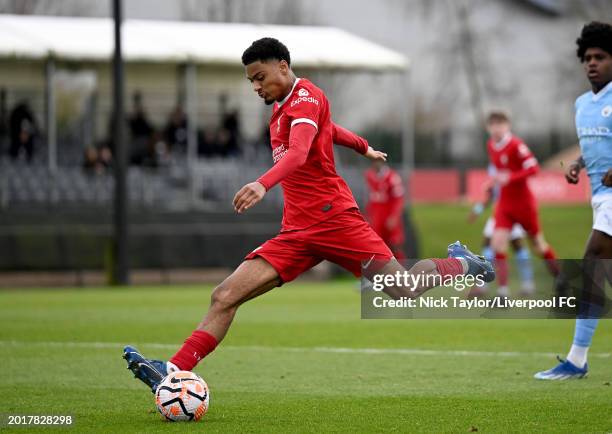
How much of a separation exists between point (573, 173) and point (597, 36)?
41.9 inches

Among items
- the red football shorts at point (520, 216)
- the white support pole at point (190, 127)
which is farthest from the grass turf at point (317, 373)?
the white support pole at point (190, 127)

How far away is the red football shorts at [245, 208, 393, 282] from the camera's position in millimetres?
7863

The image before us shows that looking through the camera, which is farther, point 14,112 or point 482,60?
point 482,60

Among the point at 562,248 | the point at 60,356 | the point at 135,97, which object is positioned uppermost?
the point at 135,97

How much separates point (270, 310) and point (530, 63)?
45.3 meters

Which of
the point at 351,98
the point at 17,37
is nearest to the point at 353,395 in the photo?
the point at 17,37

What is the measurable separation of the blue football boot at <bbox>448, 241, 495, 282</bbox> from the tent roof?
69.6 ft

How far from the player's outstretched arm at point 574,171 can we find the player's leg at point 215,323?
8.96ft

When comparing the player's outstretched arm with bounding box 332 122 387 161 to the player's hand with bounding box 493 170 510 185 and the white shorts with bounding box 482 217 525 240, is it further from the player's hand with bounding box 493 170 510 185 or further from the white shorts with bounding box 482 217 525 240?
the white shorts with bounding box 482 217 525 240

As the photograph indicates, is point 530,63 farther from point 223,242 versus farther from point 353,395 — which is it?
point 353,395

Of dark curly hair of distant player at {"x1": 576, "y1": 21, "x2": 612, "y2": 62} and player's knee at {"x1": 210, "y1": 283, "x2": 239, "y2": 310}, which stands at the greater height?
dark curly hair of distant player at {"x1": 576, "y1": 21, "x2": 612, "y2": 62}

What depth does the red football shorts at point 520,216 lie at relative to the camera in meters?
16.8

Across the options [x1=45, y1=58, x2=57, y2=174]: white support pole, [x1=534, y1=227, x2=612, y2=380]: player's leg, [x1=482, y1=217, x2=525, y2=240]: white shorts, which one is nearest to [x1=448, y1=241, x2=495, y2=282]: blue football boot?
[x1=534, y1=227, x2=612, y2=380]: player's leg

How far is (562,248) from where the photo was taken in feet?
114
